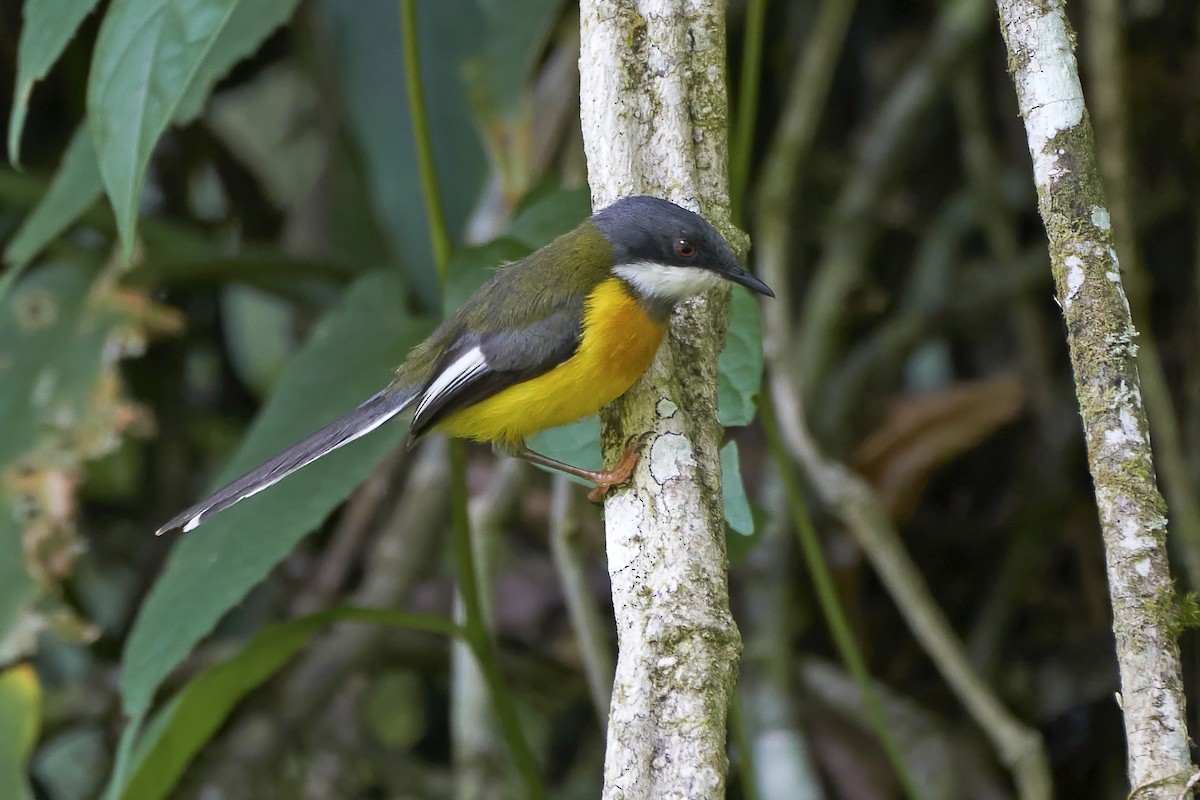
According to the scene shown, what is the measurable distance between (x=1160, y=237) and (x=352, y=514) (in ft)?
9.15

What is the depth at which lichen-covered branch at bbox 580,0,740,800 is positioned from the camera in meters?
1.47

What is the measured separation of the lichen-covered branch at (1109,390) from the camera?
53.4 inches

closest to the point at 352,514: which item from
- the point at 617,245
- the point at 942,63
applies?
the point at 617,245

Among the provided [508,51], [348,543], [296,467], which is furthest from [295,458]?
[348,543]

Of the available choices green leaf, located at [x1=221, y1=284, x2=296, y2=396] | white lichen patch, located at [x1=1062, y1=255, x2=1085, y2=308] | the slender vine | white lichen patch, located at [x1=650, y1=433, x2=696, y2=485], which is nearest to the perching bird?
the slender vine

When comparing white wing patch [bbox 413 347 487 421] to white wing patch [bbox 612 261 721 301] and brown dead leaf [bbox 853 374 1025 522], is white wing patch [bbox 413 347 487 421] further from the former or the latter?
brown dead leaf [bbox 853 374 1025 522]

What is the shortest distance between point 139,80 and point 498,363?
2.80 ft

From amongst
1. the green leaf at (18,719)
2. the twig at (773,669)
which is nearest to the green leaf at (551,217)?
the twig at (773,669)

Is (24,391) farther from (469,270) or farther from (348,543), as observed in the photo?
(469,270)

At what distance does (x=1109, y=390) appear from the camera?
60.1 inches

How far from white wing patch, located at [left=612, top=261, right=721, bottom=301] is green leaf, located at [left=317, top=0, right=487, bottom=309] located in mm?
1189

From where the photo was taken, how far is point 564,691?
4160mm

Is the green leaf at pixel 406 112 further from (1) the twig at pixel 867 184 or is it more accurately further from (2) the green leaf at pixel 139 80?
(2) the green leaf at pixel 139 80

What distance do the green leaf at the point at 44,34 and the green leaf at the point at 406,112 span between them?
1.47 m
